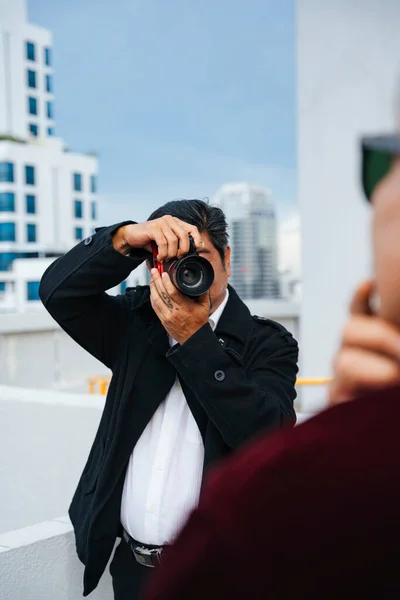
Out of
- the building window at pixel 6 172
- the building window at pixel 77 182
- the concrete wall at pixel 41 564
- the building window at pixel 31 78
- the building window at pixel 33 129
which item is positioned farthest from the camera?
the building window at pixel 33 129

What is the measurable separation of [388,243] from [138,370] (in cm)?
123

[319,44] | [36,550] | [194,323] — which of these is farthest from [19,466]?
[319,44]

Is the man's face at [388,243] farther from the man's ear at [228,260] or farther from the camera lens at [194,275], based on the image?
the man's ear at [228,260]

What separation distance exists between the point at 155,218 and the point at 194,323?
39 centimetres

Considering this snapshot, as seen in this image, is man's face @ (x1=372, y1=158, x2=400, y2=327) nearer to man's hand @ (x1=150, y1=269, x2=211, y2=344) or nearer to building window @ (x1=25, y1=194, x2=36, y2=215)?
man's hand @ (x1=150, y1=269, x2=211, y2=344)

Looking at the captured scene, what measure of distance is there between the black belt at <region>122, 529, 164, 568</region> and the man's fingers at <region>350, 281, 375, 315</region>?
119cm

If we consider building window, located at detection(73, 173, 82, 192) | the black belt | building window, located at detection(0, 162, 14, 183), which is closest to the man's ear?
the black belt

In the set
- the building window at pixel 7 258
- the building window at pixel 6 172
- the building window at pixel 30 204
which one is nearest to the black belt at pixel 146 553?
the building window at pixel 6 172

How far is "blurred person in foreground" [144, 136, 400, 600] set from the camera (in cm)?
44

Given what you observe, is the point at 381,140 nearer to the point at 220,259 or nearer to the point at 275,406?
the point at 275,406

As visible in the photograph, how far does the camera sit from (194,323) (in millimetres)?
1459

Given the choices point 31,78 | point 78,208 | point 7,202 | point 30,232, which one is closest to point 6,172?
point 7,202

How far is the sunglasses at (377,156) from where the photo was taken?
472 mm

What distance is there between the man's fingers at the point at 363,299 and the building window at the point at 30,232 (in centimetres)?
5347
